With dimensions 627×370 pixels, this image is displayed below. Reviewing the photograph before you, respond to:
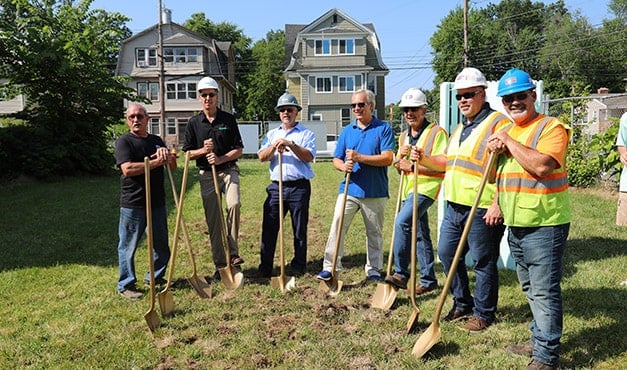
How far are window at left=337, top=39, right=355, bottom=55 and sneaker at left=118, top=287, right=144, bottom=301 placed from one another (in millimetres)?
31877

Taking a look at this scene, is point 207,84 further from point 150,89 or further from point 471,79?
point 150,89

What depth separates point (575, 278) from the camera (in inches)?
225

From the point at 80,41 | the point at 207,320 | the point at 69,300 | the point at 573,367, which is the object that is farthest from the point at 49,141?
the point at 573,367

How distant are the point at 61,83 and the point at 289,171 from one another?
13246mm

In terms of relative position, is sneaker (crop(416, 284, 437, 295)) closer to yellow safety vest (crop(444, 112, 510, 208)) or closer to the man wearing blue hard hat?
yellow safety vest (crop(444, 112, 510, 208))

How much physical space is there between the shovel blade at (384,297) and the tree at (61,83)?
1378 cm

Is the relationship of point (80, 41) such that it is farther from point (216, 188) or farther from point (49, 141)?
point (216, 188)

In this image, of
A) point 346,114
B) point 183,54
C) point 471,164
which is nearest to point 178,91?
point 183,54

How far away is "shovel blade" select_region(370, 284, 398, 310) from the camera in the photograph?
4949 mm

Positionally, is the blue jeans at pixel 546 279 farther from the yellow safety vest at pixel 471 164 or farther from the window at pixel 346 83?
the window at pixel 346 83

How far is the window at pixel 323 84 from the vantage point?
35562mm

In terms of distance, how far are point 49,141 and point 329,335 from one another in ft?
49.5

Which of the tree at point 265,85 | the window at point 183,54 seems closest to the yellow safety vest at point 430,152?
the window at point 183,54

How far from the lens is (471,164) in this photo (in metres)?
4.06
